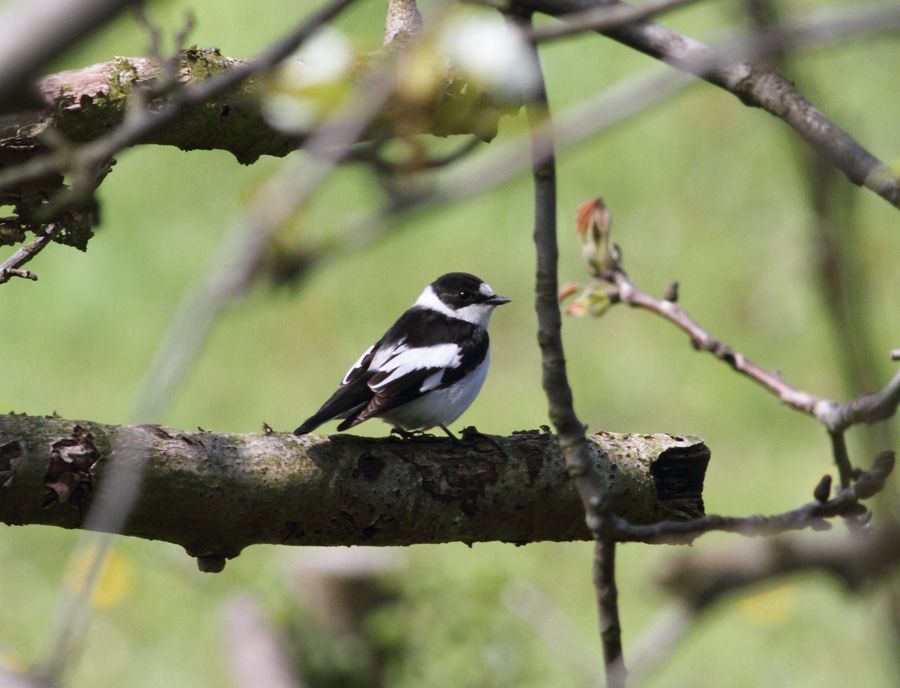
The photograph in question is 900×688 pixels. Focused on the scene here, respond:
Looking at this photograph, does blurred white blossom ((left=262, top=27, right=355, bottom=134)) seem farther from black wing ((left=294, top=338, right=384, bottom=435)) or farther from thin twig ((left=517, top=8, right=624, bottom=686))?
black wing ((left=294, top=338, right=384, bottom=435))

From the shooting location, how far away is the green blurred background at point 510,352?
7.02 metres

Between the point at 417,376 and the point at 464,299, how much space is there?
4.00 feet

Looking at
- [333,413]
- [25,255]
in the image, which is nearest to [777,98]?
[25,255]

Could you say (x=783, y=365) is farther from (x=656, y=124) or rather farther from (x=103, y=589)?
(x=103, y=589)

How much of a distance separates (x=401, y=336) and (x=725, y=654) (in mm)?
3334

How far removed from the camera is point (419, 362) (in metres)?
5.09

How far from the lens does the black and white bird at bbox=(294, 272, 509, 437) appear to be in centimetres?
482

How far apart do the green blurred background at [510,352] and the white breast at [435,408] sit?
1.20 metres

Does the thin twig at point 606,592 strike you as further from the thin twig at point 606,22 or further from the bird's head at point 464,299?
the bird's head at point 464,299

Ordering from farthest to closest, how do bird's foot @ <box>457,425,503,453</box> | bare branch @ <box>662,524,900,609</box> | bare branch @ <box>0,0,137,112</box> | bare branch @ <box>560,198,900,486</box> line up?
bird's foot @ <box>457,425,503,453</box>
bare branch @ <box>560,198,900,486</box>
bare branch @ <box>662,524,900,609</box>
bare branch @ <box>0,0,137,112</box>

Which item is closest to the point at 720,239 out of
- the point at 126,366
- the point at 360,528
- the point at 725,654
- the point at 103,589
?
the point at 725,654

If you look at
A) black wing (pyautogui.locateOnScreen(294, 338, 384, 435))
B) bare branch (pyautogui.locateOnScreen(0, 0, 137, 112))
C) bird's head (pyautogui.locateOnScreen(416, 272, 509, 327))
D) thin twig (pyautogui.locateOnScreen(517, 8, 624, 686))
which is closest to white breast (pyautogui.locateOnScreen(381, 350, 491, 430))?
black wing (pyautogui.locateOnScreen(294, 338, 384, 435))

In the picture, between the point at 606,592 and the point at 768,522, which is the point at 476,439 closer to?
the point at 606,592

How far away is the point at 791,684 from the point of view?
22.7ft
